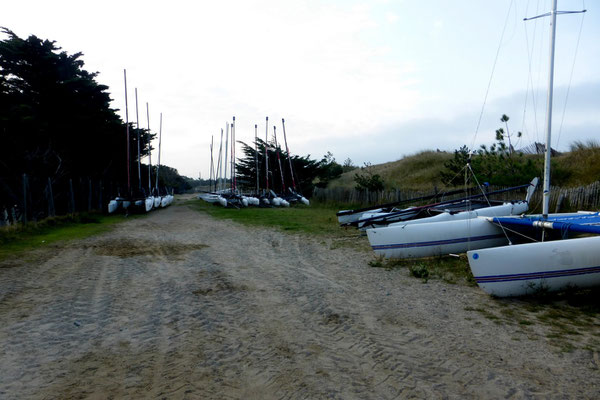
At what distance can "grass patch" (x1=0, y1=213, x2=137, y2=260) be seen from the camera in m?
9.81

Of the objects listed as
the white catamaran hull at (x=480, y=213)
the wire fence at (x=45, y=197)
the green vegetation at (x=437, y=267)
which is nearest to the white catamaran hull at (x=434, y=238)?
the green vegetation at (x=437, y=267)

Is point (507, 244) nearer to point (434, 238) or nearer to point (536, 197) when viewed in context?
point (434, 238)

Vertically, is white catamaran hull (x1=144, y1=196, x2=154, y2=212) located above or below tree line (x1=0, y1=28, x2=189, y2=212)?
below

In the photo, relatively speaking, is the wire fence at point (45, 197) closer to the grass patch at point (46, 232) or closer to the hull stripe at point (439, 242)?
the grass patch at point (46, 232)

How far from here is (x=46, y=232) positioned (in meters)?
12.4

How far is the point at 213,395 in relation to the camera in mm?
3064

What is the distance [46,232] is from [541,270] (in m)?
13.1

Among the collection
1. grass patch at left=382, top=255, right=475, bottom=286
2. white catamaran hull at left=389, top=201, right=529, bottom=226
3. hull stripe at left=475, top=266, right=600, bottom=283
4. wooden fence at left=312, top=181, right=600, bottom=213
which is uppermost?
wooden fence at left=312, top=181, right=600, bottom=213

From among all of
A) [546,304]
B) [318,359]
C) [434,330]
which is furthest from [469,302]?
[318,359]

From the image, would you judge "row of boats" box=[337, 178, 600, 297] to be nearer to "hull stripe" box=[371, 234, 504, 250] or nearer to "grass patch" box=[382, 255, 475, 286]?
"hull stripe" box=[371, 234, 504, 250]

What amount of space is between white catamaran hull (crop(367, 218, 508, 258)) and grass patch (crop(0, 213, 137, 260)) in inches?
310

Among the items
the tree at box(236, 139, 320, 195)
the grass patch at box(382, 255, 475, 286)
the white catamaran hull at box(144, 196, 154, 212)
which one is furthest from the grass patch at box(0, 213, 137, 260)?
the tree at box(236, 139, 320, 195)

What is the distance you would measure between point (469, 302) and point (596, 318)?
1.38 metres

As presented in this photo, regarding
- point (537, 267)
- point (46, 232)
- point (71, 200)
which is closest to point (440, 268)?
Result: point (537, 267)
